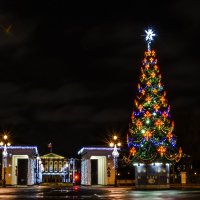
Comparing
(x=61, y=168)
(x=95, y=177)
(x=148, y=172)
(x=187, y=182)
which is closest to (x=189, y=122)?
(x=187, y=182)

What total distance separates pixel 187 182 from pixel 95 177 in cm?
3179

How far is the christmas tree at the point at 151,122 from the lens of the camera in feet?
187

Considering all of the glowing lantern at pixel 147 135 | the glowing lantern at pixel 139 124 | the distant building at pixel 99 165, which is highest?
the glowing lantern at pixel 139 124

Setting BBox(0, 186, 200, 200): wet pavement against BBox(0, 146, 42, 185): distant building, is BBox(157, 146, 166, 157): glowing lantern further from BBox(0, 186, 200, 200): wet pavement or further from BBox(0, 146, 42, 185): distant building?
BBox(0, 146, 42, 185): distant building

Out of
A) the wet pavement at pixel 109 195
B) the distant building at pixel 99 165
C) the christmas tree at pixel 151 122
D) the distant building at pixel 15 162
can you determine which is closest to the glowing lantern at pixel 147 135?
the christmas tree at pixel 151 122

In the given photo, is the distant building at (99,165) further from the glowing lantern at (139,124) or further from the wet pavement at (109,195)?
the wet pavement at (109,195)

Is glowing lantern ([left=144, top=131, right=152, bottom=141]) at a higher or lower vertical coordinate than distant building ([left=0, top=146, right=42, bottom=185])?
higher

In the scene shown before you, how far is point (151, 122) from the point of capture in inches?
2256

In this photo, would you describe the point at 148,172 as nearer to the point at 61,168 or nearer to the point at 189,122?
the point at 189,122

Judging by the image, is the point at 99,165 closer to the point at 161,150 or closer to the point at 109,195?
the point at 161,150

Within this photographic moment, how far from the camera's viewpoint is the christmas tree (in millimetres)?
57094

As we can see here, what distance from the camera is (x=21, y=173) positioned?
352 feet

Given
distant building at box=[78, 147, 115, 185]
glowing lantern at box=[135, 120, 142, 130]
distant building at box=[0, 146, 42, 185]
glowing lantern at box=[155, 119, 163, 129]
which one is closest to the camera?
glowing lantern at box=[155, 119, 163, 129]

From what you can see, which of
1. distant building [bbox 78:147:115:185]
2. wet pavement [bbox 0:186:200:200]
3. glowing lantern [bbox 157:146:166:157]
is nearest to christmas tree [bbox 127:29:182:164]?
glowing lantern [bbox 157:146:166:157]
